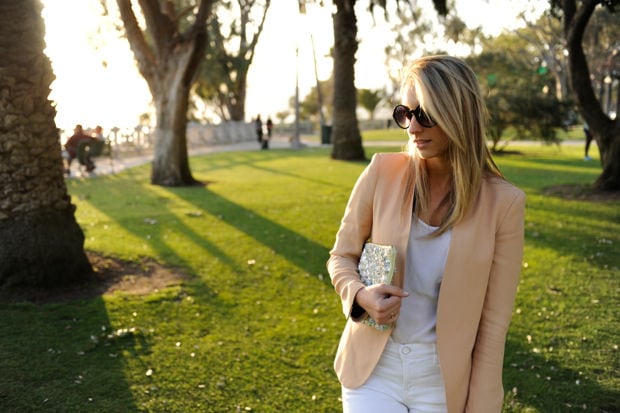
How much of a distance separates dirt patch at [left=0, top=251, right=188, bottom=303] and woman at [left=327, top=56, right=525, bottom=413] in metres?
4.53

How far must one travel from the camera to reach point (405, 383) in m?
2.19

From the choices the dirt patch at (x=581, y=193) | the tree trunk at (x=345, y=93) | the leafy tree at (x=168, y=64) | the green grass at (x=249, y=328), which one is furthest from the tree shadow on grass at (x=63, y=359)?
the tree trunk at (x=345, y=93)

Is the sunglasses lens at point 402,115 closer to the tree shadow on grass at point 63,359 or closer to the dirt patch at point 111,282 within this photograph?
the tree shadow on grass at point 63,359

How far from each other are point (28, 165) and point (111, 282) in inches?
59.0

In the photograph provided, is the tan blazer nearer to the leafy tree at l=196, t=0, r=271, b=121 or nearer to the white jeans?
the white jeans

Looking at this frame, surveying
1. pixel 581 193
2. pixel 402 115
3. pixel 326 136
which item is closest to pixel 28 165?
pixel 402 115

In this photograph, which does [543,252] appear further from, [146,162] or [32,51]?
[146,162]

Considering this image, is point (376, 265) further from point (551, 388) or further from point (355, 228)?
point (551, 388)

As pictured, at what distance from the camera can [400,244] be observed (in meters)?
2.24

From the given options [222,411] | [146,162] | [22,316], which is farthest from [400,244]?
[146,162]

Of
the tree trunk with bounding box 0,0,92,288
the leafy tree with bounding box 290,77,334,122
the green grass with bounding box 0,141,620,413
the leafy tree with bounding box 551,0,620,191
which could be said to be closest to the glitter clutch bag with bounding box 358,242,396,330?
the green grass with bounding box 0,141,620,413

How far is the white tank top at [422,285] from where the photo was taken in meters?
2.22

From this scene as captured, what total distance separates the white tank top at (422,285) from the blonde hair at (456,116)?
0.06 metres

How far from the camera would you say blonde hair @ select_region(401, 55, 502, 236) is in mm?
2137
